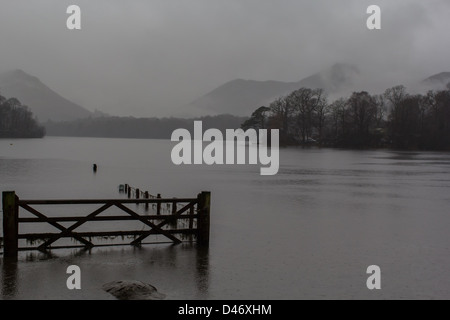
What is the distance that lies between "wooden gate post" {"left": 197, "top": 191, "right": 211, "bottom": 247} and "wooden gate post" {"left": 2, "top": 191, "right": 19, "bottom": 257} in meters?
6.55

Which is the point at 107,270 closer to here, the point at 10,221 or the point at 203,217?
the point at 10,221

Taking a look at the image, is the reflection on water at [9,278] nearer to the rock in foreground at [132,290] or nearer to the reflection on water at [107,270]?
the reflection on water at [107,270]

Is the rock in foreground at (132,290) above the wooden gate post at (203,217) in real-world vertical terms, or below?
below

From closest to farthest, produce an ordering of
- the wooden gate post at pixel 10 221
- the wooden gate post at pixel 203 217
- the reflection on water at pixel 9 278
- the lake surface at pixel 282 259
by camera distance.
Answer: the reflection on water at pixel 9 278 → the lake surface at pixel 282 259 → the wooden gate post at pixel 10 221 → the wooden gate post at pixel 203 217

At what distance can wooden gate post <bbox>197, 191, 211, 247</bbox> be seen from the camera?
18484 mm

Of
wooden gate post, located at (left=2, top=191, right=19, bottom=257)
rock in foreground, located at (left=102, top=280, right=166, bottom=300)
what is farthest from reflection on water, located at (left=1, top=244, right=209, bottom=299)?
wooden gate post, located at (left=2, top=191, right=19, bottom=257)

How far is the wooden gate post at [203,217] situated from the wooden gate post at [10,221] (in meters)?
6.55

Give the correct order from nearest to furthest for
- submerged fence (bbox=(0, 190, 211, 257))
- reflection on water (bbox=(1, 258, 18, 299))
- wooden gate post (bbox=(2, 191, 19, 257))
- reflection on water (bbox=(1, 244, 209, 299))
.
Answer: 1. reflection on water (bbox=(1, 258, 18, 299))
2. reflection on water (bbox=(1, 244, 209, 299))
3. wooden gate post (bbox=(2, 191, 19, 257))
4. submerged fence (bbox=(0, 190, 211, 257))

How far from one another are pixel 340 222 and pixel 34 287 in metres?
18.4

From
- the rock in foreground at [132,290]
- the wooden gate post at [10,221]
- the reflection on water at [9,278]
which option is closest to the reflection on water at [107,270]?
the reflection on water at [9,278]

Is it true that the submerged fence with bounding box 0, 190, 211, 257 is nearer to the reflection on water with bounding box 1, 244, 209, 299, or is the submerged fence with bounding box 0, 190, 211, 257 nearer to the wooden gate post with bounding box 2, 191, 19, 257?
the wooden gate post with bounding box 2, 191, 19, 257

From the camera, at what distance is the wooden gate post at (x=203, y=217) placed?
60.6 feet

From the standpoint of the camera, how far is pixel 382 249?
67.3 feet
